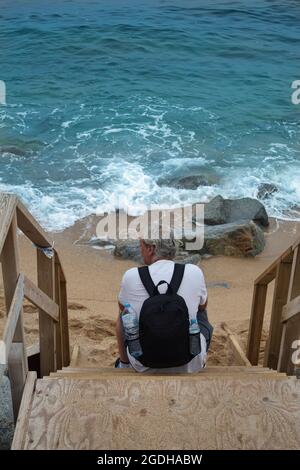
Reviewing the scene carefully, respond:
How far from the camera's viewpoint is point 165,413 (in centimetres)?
292

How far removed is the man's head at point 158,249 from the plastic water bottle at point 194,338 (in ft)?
1.36

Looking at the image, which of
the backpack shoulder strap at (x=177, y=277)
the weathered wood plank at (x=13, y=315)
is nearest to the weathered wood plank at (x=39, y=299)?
the weathered wood plank at (x=13, y=315)

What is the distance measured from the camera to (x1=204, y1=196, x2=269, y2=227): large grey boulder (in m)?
10.4

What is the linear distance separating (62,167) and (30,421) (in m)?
10.2

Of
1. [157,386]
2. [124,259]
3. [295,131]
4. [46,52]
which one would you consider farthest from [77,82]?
[157,386]

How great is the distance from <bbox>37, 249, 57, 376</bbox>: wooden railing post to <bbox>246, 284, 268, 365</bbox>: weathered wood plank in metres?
1.82

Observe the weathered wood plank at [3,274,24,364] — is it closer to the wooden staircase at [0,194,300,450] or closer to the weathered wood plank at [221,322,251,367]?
the wooden staircase at [0,194,300,450]

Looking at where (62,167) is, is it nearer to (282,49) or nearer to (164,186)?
(164,186)

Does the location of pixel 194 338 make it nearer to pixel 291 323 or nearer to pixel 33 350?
pixel 291 323

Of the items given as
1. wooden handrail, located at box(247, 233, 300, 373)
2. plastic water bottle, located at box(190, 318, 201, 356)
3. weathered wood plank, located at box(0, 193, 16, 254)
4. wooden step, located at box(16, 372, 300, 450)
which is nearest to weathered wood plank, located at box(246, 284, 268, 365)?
wooden handrail, located at box(247, 233, 300, 373)

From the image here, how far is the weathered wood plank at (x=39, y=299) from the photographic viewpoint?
3.38 metres

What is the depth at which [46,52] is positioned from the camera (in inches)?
741

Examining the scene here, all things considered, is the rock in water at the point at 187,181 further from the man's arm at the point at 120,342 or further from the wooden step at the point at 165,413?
the wooden step at the point at 165,413

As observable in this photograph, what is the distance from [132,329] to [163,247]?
1.70 ft
